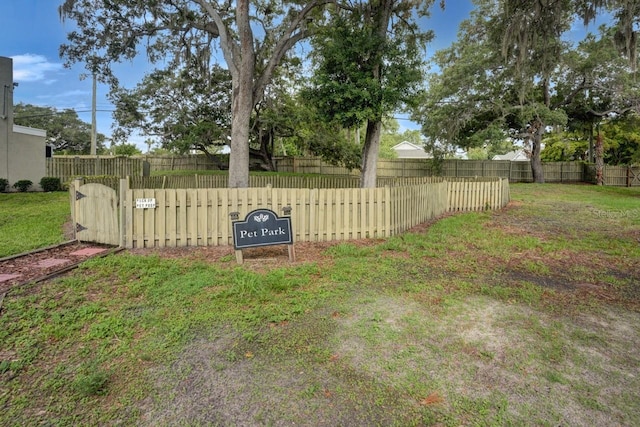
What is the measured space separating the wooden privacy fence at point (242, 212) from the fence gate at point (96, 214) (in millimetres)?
70

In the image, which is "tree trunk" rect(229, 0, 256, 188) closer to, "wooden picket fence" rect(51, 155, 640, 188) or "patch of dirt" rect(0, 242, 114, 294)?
"patch of dirt" rect(0, 242, 114, 294)

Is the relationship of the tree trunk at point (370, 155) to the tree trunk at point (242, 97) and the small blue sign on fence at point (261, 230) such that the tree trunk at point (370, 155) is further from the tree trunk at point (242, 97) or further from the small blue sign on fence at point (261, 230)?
the small blue sign on fence at point (261, 230)

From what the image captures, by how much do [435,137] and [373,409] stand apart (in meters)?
23.9

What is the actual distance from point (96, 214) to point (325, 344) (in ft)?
18.5

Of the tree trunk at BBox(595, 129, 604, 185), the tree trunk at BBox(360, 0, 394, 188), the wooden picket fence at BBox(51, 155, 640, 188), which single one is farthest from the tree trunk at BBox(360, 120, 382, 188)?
the tree trunk at BBox(595, 129, 604, 185)

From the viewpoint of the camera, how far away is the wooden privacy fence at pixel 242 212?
6371 millimetres

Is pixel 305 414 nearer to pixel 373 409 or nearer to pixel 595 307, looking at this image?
pixel 373 409

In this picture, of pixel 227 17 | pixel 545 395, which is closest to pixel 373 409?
pixel 545 395

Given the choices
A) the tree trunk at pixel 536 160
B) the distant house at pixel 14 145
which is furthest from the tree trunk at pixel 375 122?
the tree trunk at pixel 536 160

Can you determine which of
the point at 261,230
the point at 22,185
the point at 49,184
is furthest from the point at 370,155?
the point at 22,185

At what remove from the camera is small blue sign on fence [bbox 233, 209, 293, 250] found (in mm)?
5547

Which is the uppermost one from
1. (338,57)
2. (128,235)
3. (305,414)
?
(338,57)

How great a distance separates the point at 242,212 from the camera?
667cm

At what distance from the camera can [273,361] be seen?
9.31 ft
